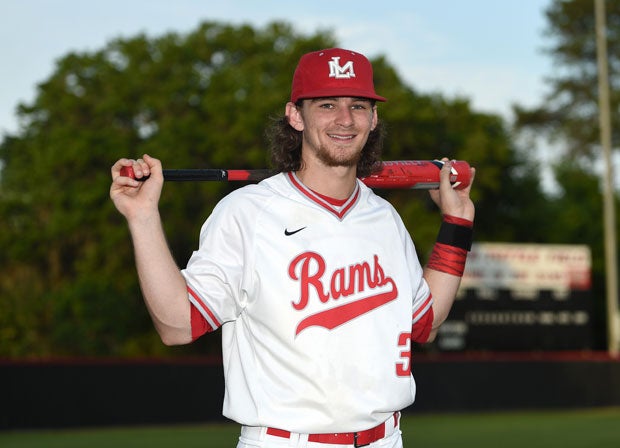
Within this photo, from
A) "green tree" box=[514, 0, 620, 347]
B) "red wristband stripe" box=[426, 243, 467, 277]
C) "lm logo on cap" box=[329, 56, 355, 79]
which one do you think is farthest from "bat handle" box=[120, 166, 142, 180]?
"green tree" box=[514, 0, 620, 347]

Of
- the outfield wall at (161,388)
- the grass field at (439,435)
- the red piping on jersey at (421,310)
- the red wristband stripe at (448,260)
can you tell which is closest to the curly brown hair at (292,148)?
the red wristband stripe at (448,260)

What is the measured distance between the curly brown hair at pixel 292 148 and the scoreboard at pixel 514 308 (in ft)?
62.5

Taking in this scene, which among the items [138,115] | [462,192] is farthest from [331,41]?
[462,192]

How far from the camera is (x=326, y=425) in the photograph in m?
3.60

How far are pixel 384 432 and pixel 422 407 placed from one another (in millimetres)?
18722

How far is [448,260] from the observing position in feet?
14.0

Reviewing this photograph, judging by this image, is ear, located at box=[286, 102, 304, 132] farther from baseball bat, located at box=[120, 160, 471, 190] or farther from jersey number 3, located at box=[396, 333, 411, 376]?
jersey number 3, located at box=[396, 333, 411, 376]

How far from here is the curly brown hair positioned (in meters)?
4.06

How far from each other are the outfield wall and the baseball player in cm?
1504

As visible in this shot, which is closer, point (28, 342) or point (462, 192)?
point (462, 192)

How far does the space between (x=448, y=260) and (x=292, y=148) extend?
2.60 ft

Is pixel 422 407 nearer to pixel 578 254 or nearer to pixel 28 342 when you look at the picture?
pixel 578 254

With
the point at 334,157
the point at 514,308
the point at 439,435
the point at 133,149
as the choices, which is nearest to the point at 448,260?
the point at 334,157

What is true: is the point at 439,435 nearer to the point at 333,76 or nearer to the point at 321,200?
the point at 321,200
